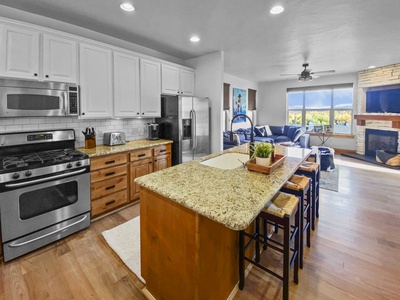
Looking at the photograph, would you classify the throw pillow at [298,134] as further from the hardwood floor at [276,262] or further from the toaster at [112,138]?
the toaster at [112,138]

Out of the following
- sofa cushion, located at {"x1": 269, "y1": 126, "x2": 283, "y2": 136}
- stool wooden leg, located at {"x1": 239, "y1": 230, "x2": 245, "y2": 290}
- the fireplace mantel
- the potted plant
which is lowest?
stool wooden leg, located at {"x1": 239, "y1": 230, "x2": 245, "y2": 290}

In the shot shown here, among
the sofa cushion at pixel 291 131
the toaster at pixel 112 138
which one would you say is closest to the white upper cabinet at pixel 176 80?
the toaster at pixel 112 138

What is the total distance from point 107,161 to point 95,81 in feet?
3.72

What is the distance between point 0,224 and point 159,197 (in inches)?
66.9

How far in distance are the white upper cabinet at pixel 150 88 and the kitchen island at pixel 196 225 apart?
2.23m

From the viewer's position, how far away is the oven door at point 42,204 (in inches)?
76.9

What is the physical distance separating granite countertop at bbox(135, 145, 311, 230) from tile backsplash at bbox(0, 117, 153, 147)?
6.71 ft

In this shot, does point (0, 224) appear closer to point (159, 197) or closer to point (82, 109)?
point (82, 109)

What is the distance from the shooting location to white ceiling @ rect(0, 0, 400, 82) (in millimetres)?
2414

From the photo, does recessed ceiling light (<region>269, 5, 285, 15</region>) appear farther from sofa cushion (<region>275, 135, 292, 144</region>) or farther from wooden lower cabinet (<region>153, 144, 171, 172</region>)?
sofa cushion (<region>275, 135, 292, 144</region>)

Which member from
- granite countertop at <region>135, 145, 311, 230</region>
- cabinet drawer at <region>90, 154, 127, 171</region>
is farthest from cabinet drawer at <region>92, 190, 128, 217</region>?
granite countertop at <region>135, 145, 311, 230</region>

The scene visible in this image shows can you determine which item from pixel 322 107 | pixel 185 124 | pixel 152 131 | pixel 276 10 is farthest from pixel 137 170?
pixel 322 107

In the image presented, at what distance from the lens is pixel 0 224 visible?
6.30 ft

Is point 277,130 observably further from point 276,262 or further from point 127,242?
point 127,242
